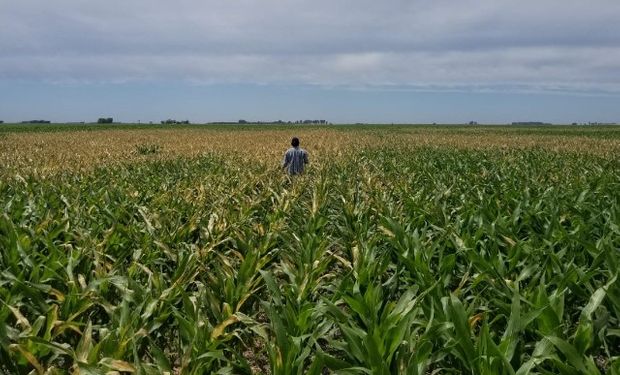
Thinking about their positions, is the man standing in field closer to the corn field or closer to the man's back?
the man's back

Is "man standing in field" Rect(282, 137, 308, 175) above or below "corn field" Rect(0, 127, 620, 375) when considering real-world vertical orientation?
above

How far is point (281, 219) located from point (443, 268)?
2584 millimetres

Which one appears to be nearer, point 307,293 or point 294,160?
point 307,293

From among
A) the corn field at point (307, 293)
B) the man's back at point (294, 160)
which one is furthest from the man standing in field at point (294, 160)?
the corn field at point (307, 293)

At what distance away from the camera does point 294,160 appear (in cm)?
1197

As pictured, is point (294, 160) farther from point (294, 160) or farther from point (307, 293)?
point (307, 293)

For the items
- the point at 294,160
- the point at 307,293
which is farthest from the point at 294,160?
the point at 307,293

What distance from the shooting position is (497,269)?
3.98m

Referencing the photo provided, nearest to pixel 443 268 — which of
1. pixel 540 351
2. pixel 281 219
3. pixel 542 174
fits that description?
pixel 540 351

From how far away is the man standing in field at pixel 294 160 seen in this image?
11938 millimetres

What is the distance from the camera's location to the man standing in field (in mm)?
11938

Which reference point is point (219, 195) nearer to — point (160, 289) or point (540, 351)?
point (160, 289)

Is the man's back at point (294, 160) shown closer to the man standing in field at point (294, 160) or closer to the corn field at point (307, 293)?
the man standing in field at point (294, 160)

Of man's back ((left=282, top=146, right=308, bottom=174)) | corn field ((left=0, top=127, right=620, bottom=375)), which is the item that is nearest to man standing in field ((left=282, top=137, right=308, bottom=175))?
man's back ((left=282, top=146, right=308, bottom=174))
